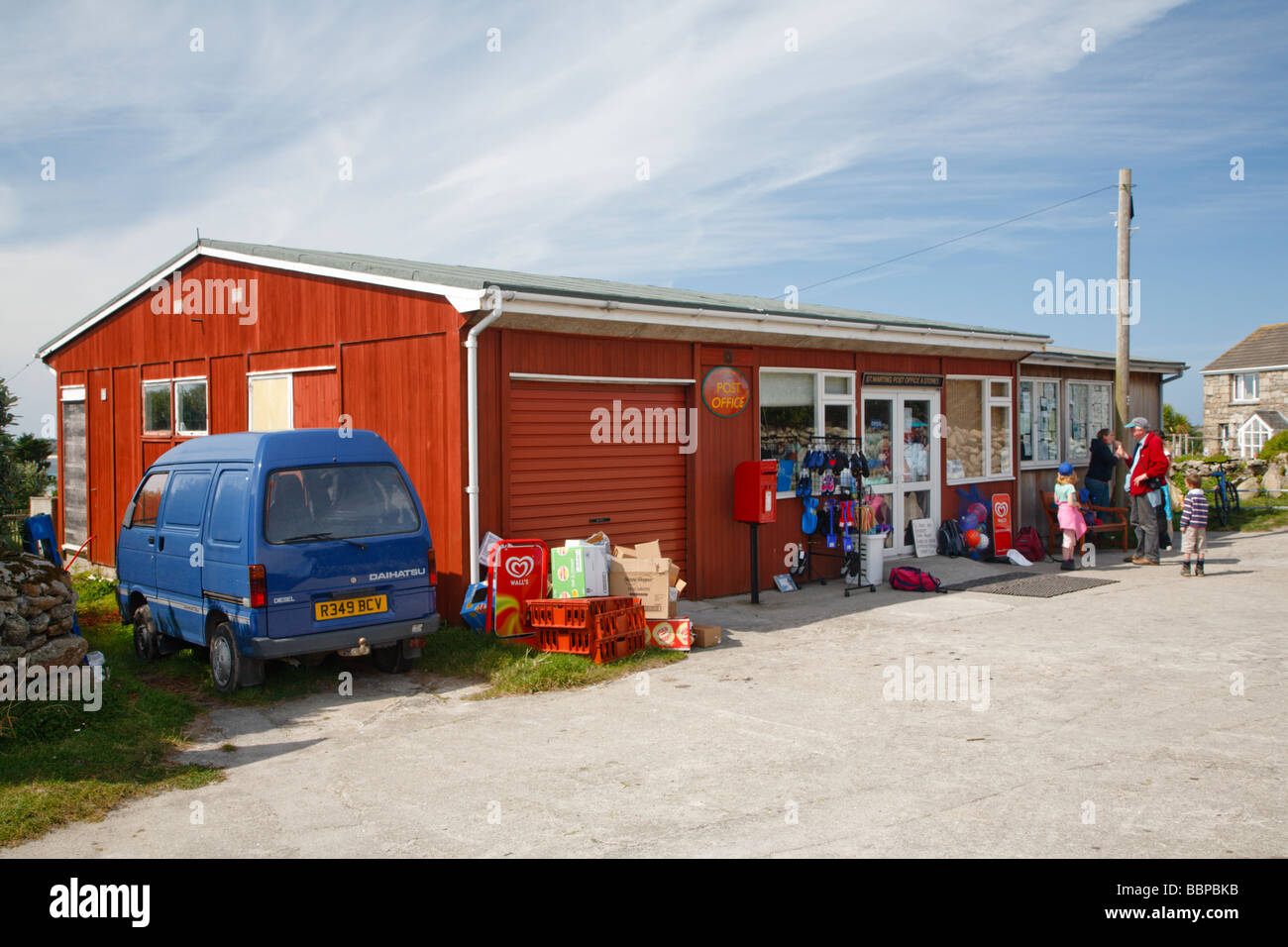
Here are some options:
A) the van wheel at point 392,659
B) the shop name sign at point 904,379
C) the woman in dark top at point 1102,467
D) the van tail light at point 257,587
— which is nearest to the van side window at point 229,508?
the van tail light at point 257,587

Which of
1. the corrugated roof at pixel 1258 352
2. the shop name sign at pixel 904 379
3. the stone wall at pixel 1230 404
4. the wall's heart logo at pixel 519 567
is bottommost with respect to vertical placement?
the wall's heart logo at pixel 519 567

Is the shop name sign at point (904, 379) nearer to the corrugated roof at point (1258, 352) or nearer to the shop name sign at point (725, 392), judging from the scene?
the shop name sign at point (725, 392)

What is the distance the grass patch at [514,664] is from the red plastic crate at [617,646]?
0.19 ft

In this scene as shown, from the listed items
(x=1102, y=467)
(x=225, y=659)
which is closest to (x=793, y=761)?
(x=225, y=659)

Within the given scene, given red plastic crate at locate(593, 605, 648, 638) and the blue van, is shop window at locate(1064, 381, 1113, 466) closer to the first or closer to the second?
red plastic crate at locate(593, 605, 648, 638)

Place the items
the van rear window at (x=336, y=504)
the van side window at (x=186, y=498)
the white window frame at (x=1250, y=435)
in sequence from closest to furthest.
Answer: the van rear window at (x=336, y=504) → the van side window at (x=186, y=498) → the white window frame at (x=1250, y=435)

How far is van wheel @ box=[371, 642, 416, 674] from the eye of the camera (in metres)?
8.61

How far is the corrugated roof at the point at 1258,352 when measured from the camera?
47.6m

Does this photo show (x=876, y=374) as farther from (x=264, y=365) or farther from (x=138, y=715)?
(x=138, y=715)

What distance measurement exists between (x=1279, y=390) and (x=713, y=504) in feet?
150

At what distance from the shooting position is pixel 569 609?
29.0 feet

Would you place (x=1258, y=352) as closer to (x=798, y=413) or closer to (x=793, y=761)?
(x=798, y=413)

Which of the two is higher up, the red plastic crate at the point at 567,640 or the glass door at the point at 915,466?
the glass door at the point at 915,466

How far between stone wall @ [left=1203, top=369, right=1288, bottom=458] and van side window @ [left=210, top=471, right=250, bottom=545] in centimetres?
4741
